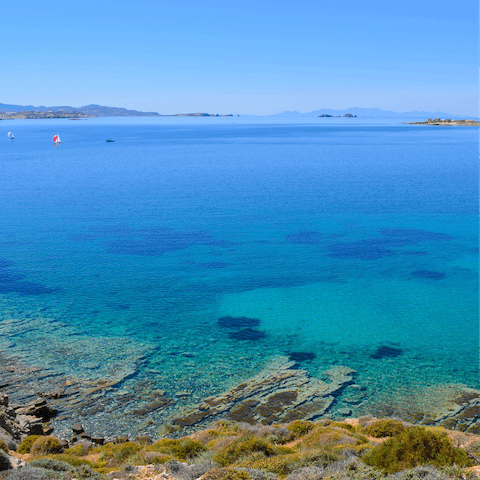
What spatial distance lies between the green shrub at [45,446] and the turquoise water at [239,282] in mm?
5070

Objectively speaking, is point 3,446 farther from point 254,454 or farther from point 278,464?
point 278,464

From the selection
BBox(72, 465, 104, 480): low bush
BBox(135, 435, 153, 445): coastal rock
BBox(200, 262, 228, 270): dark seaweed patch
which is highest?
BBox(200, 262, 228, 270): dark seaweed patch

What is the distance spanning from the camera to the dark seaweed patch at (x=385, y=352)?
31.1 m

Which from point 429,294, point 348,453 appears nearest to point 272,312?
point 429,294

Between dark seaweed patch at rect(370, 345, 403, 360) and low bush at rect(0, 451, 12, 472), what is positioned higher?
low bush at rect(0, 451, 12, 472)

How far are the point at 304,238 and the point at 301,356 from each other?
2579 centimetres

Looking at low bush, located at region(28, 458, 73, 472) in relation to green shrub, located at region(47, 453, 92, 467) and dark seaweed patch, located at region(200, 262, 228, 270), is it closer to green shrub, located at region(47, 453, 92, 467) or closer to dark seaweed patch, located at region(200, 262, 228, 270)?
green shrub, located at region(47, 453, 92, 467)

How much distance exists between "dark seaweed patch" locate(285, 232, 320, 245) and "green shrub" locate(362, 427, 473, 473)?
122 ft

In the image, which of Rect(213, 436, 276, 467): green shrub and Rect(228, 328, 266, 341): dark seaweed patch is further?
Rect(228, 328, 266, 341): dark seaweed patch

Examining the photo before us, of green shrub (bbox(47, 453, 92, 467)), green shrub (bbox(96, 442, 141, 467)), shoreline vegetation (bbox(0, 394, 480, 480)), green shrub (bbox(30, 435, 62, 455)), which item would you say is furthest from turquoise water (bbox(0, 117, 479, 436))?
green shrub (bbox(47, 453, 92, 467))

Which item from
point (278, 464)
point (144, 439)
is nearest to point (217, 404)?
point (144, 439)

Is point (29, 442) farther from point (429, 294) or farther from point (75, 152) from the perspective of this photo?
point (75, 152)

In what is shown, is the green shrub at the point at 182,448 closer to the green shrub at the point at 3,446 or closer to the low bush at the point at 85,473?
the low bush at the point at 85,473

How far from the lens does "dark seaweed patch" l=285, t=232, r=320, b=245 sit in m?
53.9
